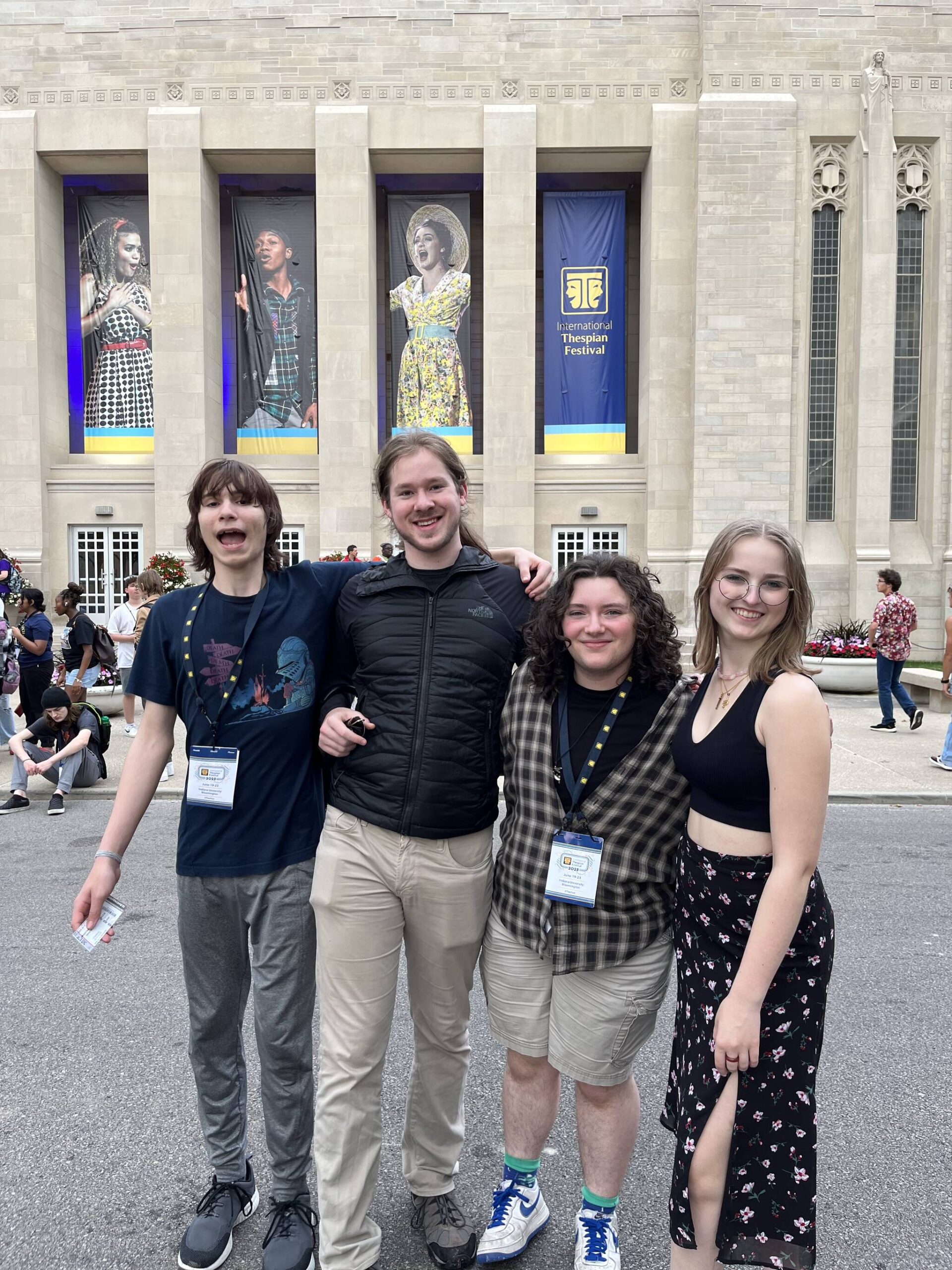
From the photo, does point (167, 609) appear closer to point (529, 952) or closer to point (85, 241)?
point (529, 952)

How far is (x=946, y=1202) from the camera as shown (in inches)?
108

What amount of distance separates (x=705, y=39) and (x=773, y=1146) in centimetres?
2420

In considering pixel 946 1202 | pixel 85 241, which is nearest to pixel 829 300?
pixel 85 241

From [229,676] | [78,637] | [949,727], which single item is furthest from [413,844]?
[78,637]

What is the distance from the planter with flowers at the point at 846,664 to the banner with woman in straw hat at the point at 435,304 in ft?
35.4

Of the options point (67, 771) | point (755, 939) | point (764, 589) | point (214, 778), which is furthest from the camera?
point (67, 771)

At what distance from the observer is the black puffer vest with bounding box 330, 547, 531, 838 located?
8.04 feet

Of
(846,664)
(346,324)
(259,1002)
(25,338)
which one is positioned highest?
(346,324)

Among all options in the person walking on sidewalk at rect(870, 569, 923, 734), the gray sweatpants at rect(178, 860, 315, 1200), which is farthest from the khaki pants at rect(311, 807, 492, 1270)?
the person walking on sidewalk at rect(870, 569, 923, 734)

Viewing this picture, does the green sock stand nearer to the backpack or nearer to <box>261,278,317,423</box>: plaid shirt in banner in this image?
the backpack

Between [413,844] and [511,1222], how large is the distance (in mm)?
1113

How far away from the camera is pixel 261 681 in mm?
2617

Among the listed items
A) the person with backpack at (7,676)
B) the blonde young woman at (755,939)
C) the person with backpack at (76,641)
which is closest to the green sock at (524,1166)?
the blonde young woman at (755,939)

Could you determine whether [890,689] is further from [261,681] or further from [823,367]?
[823,367]
